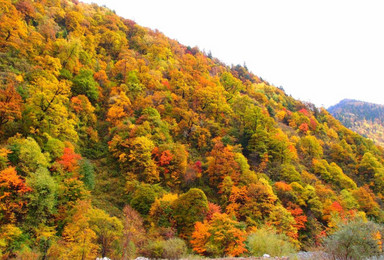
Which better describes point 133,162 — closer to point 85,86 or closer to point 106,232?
point 106,232

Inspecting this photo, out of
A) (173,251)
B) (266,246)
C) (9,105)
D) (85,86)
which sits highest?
(85,86)

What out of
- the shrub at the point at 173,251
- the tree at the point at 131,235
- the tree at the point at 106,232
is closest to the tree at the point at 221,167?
the tree at the point at 131,235

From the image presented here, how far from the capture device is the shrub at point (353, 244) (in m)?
11.5

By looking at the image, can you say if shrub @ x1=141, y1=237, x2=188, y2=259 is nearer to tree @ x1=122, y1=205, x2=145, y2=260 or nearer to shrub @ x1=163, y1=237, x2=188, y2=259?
shrub @ x1=163, y1=237, x2=188, y2=259

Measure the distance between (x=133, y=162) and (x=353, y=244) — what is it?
2991 cm

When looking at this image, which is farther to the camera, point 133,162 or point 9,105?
point 133,162

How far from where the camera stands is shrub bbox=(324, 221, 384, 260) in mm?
11523

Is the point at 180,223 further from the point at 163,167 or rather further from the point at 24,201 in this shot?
the point at 24,201

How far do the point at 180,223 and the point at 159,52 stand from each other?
2269 inches

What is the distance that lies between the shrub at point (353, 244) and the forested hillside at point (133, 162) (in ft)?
2.32

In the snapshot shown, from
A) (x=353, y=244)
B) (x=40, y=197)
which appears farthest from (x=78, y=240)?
(x=353, y=244)

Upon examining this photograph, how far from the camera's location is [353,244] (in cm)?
1185

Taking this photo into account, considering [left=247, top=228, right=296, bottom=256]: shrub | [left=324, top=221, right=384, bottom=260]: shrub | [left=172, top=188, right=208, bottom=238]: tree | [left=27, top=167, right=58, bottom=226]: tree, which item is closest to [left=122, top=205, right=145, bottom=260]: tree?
[left=172, top=188, right=208, bottom=238]: tree

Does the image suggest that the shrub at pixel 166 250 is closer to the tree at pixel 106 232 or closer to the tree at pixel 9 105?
the tree at pixel 106 232
